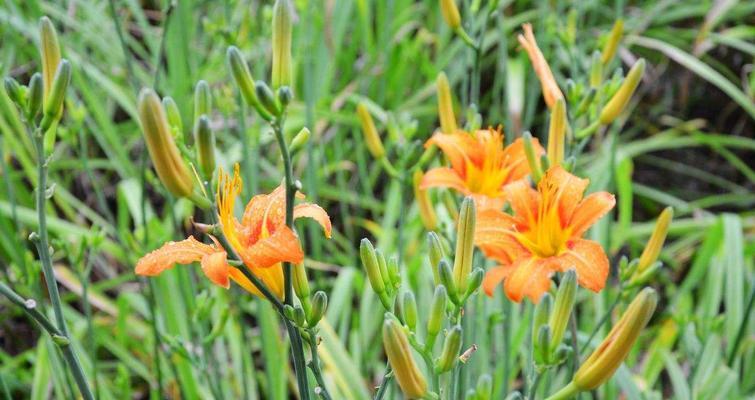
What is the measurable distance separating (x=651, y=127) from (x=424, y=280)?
4.51ft

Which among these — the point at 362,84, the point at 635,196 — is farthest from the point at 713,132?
the point at 362,84

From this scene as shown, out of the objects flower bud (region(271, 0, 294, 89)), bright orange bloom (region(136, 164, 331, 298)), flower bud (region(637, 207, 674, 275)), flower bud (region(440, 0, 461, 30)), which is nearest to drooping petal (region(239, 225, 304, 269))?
bright orange bloom (region(136, 164, 331, 298))

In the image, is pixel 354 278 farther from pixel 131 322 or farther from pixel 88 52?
pixel 88 52

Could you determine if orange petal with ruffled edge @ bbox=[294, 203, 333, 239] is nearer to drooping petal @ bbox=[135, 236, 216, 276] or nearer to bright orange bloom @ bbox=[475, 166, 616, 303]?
drooping petal @ bbox=[135, 236, 216, 276]

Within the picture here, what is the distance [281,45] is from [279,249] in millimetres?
181

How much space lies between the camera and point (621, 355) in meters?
0.68

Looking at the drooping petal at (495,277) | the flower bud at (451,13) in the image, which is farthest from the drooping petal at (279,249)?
the flower bud at (451,13)

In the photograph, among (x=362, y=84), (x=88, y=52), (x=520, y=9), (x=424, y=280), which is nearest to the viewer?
(x=424, y=280)

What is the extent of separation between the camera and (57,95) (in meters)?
0.73

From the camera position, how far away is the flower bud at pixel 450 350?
65cm

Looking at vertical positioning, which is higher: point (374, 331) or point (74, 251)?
point (74, 251)

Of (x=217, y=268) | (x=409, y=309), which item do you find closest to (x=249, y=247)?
(x=217, y=268)

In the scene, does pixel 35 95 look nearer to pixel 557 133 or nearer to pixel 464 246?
pixel 464 246

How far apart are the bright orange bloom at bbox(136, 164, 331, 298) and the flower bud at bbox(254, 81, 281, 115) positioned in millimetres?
90
